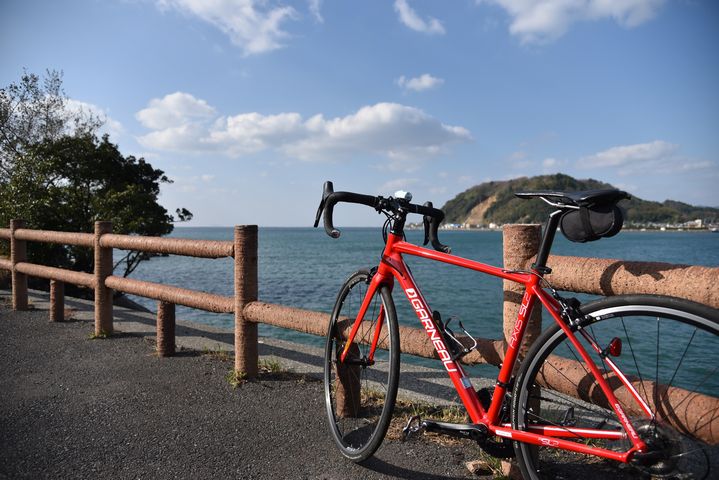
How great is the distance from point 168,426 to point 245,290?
4.15ft

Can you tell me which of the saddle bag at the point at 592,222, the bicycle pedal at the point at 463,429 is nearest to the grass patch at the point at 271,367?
the bicycle pedal at the point at 463,429

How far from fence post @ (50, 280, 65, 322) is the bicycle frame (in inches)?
210

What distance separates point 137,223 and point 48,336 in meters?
9.05

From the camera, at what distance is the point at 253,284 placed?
4.20 meters

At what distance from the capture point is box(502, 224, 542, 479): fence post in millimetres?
2629

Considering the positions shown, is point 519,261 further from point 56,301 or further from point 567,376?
point 56,301

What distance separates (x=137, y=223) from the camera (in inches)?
557

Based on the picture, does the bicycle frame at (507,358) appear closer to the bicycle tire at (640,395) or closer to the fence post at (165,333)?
the bicycle tire at (640,395)

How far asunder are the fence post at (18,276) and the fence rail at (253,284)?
0.01 m

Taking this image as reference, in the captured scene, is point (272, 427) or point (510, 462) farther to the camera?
point (272, 427)

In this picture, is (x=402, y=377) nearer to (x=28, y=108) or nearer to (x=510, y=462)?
(x=510, y=462)

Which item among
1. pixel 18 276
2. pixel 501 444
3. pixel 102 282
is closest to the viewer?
pixel 501 444

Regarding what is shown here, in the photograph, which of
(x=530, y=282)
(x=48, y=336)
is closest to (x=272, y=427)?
(x=530, y=282)

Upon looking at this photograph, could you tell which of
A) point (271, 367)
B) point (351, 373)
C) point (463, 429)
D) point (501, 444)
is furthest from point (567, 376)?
point (271, 367)
